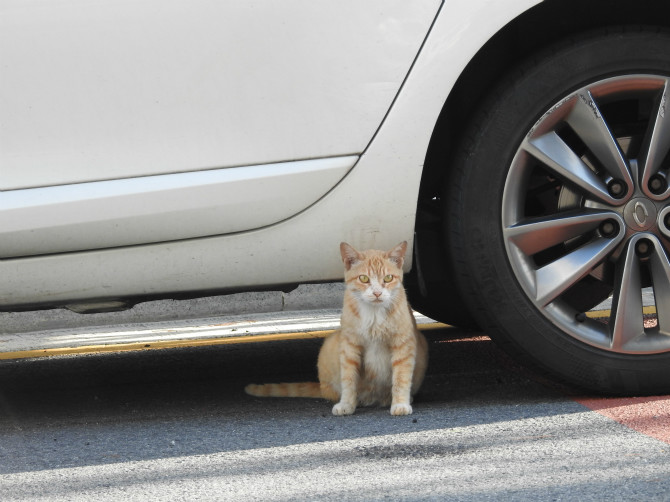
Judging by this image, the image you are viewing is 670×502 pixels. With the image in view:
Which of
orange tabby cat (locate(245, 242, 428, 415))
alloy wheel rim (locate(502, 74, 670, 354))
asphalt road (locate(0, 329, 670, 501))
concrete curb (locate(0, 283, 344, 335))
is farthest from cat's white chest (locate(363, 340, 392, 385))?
concrete curb (locate(0, 283, 344, 335))

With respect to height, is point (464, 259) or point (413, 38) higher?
point (413, 38)

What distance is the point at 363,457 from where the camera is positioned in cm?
260

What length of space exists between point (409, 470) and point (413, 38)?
1.22m

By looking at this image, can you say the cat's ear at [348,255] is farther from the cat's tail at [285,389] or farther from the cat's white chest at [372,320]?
the cat's tail at [285,389]

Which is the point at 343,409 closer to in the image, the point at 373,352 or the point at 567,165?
the point at 373,352

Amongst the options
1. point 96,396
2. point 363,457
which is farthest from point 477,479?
point 96,396

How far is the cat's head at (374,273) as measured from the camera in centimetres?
302

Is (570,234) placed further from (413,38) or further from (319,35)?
(319,35)

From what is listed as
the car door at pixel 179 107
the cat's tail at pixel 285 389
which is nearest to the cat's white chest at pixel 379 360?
the cat's tail at pixel 285 389

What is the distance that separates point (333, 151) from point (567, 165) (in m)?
0.72

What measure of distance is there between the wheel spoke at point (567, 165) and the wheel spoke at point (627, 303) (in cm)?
18

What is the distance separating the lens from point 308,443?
280cm

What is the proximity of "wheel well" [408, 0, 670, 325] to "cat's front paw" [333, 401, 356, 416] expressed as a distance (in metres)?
0.57

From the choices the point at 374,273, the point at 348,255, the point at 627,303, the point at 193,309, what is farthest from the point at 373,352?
the point at 193,309
